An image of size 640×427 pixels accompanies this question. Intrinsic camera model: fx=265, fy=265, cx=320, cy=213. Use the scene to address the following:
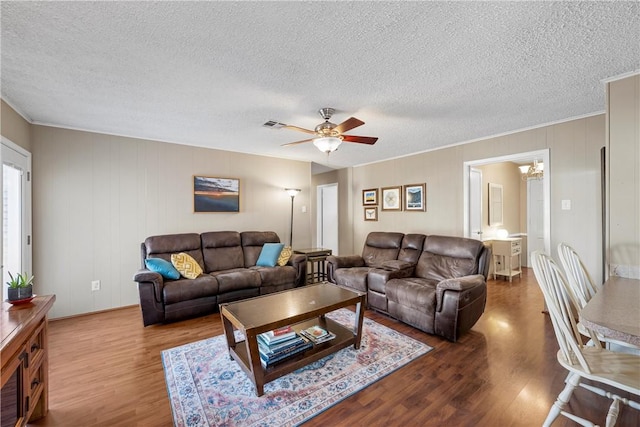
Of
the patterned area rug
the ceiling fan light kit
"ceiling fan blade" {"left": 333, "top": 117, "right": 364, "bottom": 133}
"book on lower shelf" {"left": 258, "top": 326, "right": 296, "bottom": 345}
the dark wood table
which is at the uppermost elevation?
"ceiling fan blade" {"left": 333, "top": 117, "right": 364, "bottom": 133}

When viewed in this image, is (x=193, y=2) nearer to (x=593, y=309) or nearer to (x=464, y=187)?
(x=593, y=309)

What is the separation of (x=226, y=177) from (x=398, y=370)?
3.76 m

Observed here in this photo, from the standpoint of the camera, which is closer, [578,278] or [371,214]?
[578,278]

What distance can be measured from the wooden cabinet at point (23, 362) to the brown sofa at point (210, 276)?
4.28 ft

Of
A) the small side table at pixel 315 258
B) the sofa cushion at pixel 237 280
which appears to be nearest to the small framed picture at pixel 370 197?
the small side table at pixel 315 258

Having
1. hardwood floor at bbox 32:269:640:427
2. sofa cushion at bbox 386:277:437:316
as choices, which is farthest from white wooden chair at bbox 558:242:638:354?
sofa cushion at bbox 386:277:437:316

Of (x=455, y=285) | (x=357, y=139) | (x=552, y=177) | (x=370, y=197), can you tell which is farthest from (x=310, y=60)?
(x=370, y=197)

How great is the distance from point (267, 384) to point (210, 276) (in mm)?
1819

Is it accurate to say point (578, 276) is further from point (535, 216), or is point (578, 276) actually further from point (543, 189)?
point (535, 216)

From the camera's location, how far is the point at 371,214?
221 inches

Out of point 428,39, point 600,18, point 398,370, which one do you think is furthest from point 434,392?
point 600,18

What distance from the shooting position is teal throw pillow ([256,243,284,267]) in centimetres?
411

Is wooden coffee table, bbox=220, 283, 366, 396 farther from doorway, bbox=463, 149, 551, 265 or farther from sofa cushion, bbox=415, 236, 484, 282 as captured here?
doorway, bbox=463, 149, 551, 265

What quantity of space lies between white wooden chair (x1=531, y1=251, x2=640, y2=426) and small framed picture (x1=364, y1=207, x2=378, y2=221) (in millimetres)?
3933
